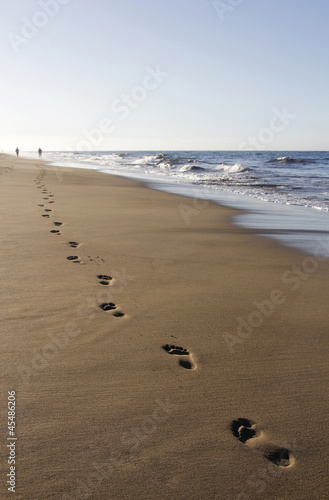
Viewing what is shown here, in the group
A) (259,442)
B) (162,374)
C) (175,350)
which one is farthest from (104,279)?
(259,442)

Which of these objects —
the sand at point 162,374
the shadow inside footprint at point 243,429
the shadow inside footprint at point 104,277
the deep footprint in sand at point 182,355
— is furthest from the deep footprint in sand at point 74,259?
the shadow inside footprint at point 243,429

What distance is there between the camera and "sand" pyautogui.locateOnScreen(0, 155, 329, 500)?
1911mm

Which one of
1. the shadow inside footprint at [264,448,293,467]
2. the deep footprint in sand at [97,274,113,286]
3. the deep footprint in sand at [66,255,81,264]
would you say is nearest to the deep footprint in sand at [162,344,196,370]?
the shadow inside footprint at [264,448,293,467]

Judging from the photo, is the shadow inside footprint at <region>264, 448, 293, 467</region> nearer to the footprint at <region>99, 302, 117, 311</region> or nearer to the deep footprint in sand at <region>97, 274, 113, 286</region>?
the footprint at <region>99, 302, 117, 311</region>

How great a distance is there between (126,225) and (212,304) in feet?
13.1

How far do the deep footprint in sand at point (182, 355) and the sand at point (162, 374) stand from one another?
1 cm

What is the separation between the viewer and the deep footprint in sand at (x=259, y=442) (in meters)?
2.06

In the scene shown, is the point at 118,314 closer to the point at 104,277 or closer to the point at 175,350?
the point at 175,350

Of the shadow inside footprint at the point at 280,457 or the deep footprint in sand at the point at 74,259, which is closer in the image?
the shadow inside footprint at the point at 280,457

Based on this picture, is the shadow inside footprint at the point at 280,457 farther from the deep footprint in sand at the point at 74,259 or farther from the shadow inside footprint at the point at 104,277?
the deep footprint in sand at the point at 74,259

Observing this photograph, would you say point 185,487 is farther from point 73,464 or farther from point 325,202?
point 325,202

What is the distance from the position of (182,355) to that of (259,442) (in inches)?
37.0

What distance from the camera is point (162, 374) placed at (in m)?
2.68

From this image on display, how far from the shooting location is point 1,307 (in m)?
3.45
